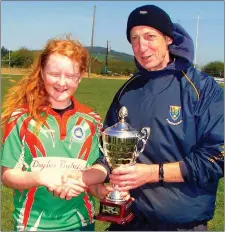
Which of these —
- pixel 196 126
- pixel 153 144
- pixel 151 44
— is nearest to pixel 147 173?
pixel 153 144

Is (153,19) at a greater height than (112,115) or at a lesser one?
greater

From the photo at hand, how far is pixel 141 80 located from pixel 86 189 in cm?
71

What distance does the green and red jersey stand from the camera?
7.98 feet

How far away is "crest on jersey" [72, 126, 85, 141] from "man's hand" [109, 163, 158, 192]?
1.01 feet

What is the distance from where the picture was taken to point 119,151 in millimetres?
2500

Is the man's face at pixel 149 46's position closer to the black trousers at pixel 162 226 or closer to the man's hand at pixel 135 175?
the man's hand at pixel 135 175

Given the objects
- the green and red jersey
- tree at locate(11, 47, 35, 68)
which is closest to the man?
the green and red jersey

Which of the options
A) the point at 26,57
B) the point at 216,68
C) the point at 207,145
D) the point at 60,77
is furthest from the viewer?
the point at 216,68

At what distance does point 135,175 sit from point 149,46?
2.31 feet

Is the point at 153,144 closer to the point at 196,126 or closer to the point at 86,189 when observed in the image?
the point at 196,126

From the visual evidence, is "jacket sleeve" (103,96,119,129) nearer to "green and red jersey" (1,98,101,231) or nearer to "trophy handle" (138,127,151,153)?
"green and red jersey" (1,98,101,231)

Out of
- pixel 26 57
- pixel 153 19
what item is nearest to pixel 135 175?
pixel 153 19

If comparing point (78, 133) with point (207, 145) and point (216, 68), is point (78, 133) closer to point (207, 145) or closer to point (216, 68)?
point (207, 145)

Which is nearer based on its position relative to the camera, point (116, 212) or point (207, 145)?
point (207, 145)
